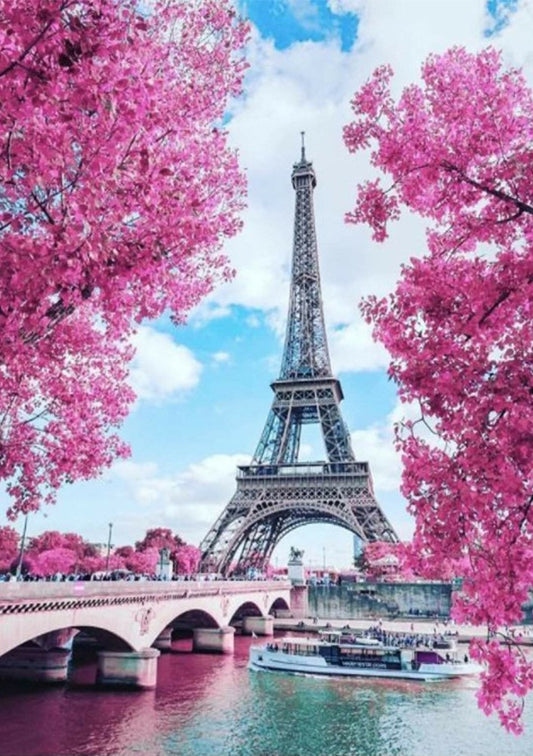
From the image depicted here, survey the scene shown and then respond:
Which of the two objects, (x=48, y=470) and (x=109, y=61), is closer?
(x=109, y=61)

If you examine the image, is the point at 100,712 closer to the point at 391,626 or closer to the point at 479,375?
the point at 479,375

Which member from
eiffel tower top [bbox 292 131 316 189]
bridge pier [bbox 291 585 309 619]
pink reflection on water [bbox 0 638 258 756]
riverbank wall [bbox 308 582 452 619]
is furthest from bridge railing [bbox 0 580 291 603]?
eiffel tower top [bbox 292 131 316 189]

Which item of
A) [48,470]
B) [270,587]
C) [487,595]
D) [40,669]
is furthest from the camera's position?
[270,587]

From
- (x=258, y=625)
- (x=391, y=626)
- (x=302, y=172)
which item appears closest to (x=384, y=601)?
(x=391, y=626)

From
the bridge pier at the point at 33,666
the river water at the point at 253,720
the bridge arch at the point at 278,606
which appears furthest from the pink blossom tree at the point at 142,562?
the bridge pier at the point at 33,666

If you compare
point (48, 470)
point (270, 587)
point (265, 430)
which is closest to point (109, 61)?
point (48, 470)

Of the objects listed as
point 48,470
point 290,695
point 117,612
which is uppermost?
point 48,470

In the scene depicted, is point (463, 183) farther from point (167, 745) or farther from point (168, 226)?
point (167, 745)
